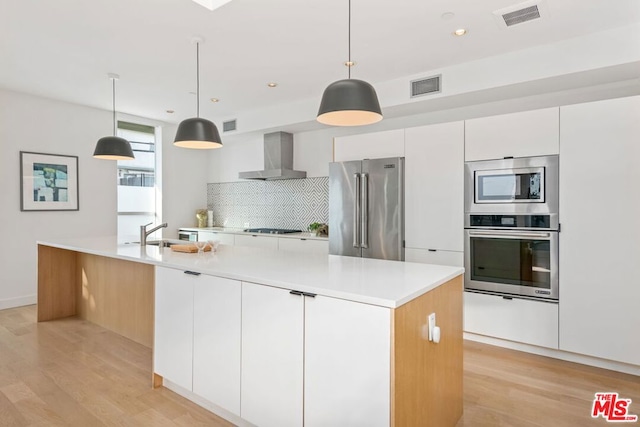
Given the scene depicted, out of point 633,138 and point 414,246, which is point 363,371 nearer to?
point 414,246

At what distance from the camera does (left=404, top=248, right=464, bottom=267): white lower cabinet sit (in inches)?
137

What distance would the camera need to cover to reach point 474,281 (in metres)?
3.42

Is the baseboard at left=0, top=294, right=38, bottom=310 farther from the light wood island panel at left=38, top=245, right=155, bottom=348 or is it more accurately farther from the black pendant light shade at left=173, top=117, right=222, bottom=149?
the black pendant light shade at left=173, top=117, right=222, bottom=149

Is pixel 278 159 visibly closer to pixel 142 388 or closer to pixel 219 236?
pixel 219 236

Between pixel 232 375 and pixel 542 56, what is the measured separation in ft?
11.4

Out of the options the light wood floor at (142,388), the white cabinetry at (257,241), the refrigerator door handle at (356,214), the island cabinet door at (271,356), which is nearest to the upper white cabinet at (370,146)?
the refrigerator door handle at (356,214)

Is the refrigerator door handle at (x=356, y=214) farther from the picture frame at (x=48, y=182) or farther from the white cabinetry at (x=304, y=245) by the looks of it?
the picture frame at (x=48, y=182)

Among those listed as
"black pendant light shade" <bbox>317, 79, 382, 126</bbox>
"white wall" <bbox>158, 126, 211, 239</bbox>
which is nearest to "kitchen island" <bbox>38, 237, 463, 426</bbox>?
"black pendant light shade" <bbox>317, 79, 382, 126</bbox>

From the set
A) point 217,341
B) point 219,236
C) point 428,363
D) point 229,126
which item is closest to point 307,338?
point 428,363

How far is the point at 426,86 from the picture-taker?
3787 mm

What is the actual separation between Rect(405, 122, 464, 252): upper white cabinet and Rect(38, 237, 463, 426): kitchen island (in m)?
1.43

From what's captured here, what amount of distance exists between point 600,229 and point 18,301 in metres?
6.19

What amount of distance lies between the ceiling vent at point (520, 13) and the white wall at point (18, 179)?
16.8 ft

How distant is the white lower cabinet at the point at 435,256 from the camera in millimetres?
3492
